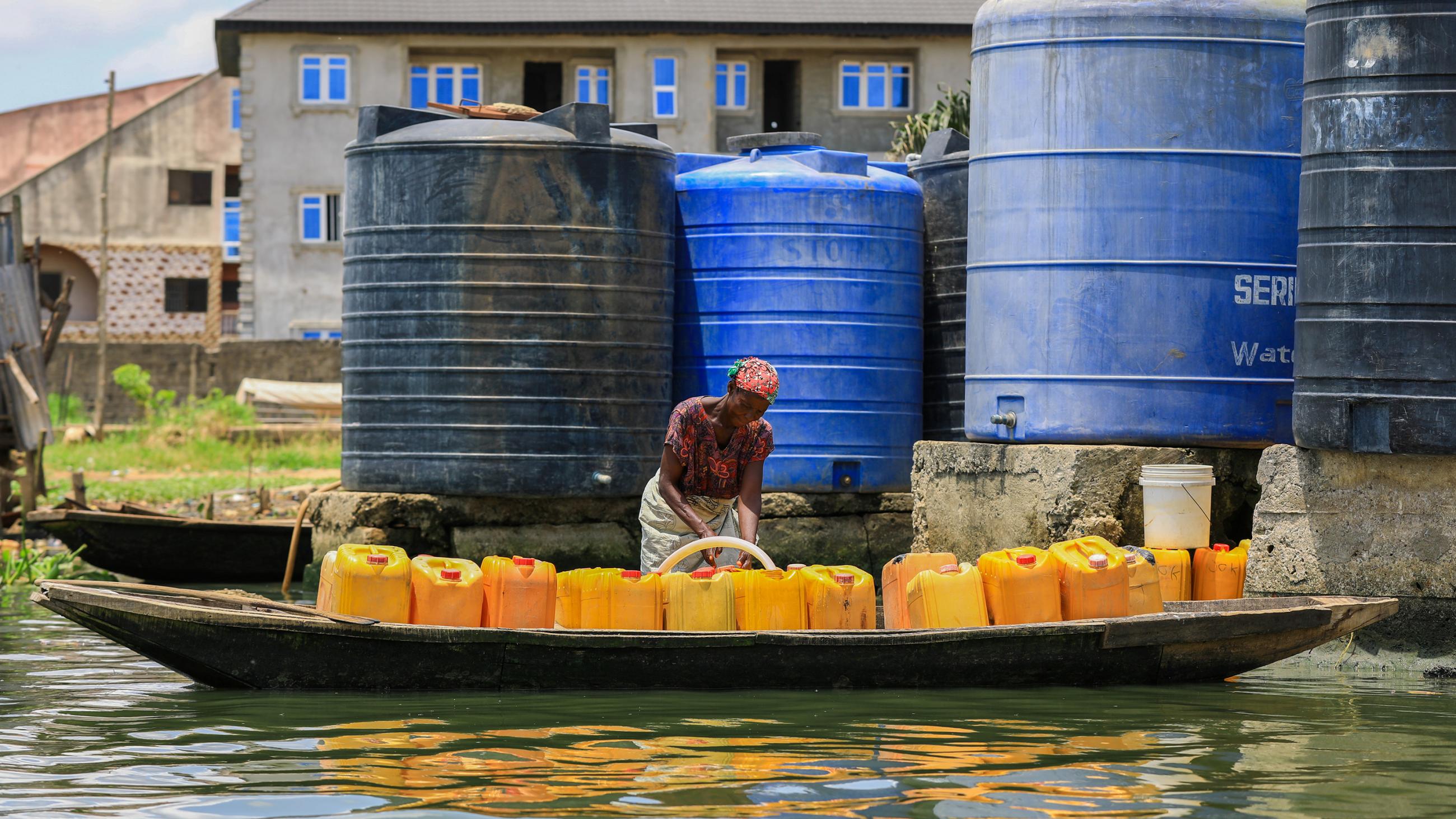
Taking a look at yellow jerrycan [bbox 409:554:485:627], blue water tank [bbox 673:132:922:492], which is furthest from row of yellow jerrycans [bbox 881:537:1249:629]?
blue water tank [bbox 673:132:922:492]

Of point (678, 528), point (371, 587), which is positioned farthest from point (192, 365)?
point (371, 587)

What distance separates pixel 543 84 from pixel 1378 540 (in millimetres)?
28132

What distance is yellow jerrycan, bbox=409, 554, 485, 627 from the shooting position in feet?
25.5

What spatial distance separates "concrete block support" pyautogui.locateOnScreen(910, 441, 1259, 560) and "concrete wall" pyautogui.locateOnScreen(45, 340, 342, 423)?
68.8ft

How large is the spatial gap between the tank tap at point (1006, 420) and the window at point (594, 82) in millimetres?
24216

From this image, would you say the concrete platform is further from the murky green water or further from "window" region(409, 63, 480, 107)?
"window" region(409, 63, 480, 107)

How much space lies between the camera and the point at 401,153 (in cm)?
1162

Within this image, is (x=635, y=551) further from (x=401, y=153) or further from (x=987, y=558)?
(x=987, y=558)

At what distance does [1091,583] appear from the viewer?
7926 millimetres

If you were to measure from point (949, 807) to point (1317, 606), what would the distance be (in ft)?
10.1

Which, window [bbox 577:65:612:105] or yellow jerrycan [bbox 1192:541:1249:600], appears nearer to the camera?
yellow jerrycan [bbox 1192:541:1249:600]

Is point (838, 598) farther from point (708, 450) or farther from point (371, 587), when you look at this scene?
point (371, 587)

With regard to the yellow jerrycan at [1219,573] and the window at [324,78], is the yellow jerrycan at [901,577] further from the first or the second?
the window at [324,78]

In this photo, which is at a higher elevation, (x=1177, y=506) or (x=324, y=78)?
(x=324, y=78)
